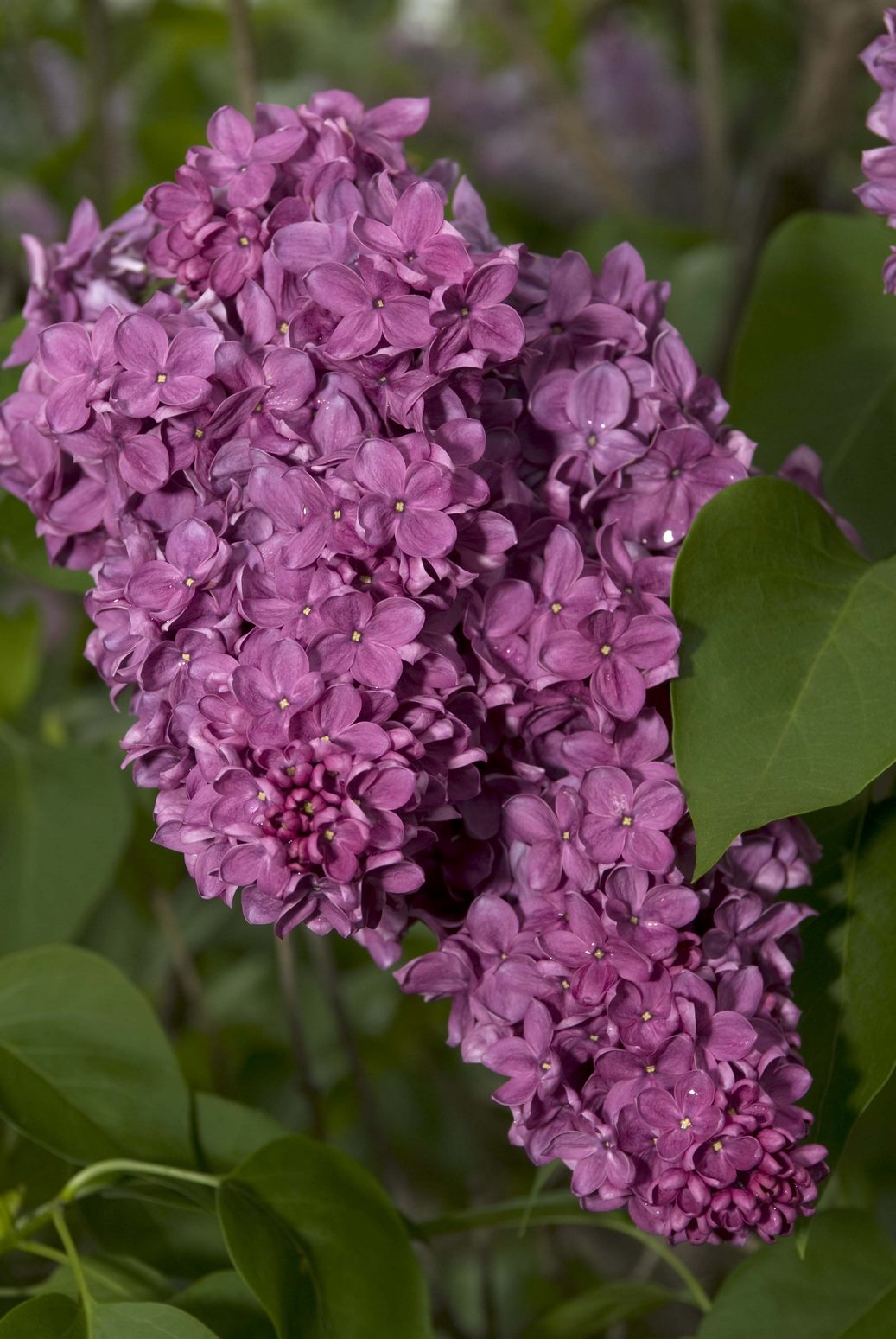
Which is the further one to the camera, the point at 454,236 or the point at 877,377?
the point at 877,377

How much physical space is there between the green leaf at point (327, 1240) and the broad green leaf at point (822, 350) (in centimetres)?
34

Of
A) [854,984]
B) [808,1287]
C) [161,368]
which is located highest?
[161,368]

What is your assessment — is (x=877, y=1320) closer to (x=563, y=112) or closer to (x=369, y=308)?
(x=369, y=308)

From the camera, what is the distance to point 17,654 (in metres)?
0.95

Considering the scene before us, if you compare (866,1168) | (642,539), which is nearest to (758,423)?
(642,539)

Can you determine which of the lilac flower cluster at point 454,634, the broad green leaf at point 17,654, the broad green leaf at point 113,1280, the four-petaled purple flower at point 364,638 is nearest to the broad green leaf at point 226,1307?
the broad green leaf at point 113,1280

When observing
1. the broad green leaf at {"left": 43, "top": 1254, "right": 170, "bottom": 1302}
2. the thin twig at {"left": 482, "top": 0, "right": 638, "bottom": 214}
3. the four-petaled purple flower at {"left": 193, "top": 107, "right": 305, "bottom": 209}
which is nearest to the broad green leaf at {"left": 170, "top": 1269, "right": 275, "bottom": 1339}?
the broad green leaf at {"left": 43, "top": 1254, "right": 170, "bottom": 1302}

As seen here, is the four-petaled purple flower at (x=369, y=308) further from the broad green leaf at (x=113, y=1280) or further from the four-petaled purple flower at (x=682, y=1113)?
the broad green leaf at (x=113, y=1280)

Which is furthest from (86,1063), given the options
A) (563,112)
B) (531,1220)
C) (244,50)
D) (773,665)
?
(563,112)

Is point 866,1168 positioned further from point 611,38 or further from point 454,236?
point 611,38

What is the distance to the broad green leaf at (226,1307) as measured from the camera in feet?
1.55

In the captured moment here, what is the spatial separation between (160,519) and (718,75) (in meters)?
0.97

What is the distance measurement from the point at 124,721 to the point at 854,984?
65 centimetres

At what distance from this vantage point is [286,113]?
0.44 m
